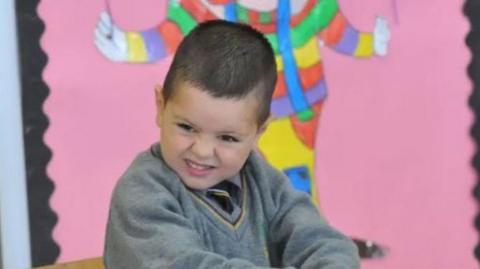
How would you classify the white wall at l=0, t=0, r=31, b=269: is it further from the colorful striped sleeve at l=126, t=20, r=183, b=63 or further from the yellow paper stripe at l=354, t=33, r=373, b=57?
the yellow paper stripe at l=354, t=33, r=373, b=57

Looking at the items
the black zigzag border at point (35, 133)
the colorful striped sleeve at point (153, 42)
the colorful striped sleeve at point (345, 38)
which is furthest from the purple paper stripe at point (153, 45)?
the colorful striped sleeve at point (345, 38)

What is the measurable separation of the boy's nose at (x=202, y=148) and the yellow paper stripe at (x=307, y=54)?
0.71 m

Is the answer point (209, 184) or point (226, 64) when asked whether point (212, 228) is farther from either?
point (226, 64)

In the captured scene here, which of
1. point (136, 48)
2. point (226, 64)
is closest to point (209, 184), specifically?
point (226, 64)

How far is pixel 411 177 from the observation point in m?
1.49


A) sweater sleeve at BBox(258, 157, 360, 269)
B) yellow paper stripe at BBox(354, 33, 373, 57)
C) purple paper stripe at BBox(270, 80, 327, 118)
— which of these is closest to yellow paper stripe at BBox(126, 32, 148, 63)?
purple paper stripe at BBox(270, 80, 327, 118)

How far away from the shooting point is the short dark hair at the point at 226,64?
681mm

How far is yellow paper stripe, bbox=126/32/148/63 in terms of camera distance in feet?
4.25

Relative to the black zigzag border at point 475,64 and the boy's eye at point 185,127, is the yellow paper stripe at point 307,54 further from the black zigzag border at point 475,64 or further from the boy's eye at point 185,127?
the boy's eye at point 185,127

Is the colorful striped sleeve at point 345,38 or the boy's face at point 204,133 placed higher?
the boy's face at point 204,133

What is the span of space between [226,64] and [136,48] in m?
0.64

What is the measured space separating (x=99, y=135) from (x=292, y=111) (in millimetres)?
346

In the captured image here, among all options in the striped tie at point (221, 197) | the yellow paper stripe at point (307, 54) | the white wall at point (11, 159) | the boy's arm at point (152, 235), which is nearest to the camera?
the boy's arm at point (152, 235)

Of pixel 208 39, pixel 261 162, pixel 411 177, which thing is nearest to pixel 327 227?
pixel 261 162
